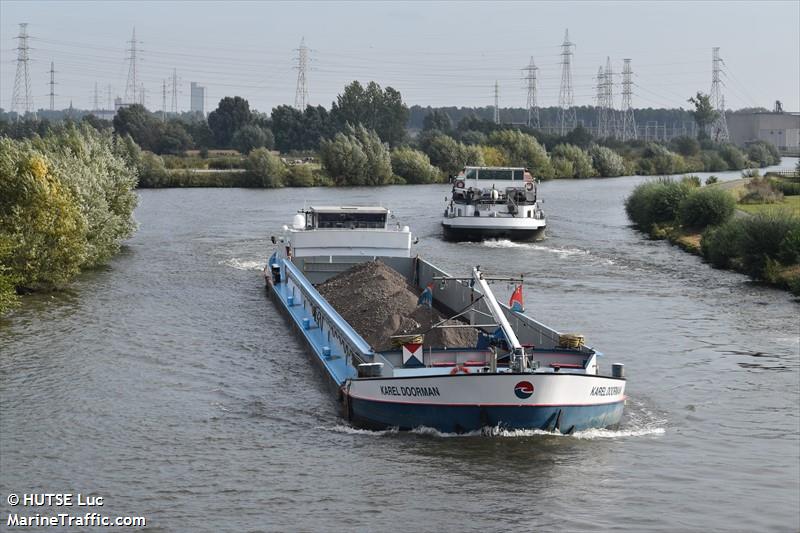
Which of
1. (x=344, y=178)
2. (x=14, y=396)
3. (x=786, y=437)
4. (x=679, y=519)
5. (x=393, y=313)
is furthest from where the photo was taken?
(x=344, y=178)

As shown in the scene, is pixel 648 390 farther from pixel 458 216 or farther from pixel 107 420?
pixel 458 216

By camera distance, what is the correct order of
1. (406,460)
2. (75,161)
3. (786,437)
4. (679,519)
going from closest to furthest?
(679,519) → (406,460) → (786,437) → (75,161)

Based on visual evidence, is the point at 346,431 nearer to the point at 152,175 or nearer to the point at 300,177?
the point at 152,175

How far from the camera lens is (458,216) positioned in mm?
49344

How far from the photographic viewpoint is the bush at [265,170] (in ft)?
283

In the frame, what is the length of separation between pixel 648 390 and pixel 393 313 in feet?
16.3

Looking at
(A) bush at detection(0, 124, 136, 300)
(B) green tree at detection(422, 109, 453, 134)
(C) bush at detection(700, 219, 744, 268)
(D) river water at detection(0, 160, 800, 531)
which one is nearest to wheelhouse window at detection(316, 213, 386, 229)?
(D) river water at detection(0, 160, 800, 531)

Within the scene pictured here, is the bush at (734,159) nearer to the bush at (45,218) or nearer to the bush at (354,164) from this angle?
the bush at (354,164)

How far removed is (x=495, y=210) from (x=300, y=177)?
131 ft

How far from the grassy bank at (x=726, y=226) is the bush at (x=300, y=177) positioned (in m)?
34.3

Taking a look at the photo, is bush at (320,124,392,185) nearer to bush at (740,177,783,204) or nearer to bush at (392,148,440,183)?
bush at (392,148,440,183)

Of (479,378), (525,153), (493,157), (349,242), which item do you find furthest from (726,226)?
(525,153)

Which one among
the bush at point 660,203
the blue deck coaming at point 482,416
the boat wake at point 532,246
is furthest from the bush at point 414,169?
the blue deck coaming at point 482,416

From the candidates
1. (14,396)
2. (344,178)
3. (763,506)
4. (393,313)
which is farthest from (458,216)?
(344,178)
